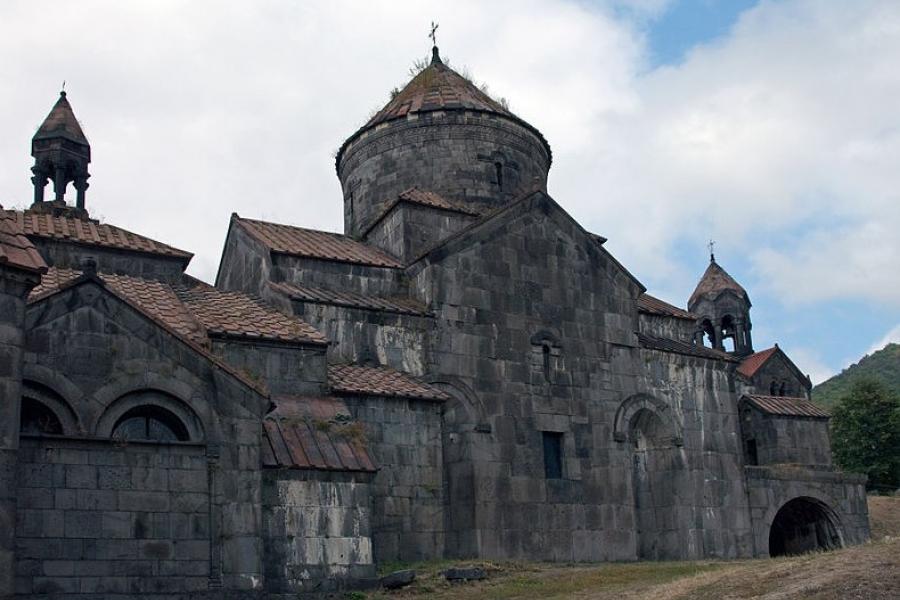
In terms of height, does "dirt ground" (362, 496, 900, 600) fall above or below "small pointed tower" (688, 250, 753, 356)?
below

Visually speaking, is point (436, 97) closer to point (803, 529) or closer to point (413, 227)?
point (413, 227)

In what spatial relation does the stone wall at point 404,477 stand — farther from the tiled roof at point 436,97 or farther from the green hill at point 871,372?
the green hill at point 871,372

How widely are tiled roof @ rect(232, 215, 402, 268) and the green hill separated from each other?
50.5m

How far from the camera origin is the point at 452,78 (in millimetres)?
21953

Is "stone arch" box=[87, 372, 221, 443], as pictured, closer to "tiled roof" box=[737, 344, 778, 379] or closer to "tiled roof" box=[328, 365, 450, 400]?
"tiled roof" box=[328, 365, 450, 400]

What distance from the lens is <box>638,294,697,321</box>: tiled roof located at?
63.3ft

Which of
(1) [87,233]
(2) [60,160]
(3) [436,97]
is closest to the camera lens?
(1) [87,233]

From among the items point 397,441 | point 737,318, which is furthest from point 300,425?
point 737,318

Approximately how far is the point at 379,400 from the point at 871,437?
24950mm

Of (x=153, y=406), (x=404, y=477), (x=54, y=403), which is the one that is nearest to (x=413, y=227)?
(x=404, y=477)

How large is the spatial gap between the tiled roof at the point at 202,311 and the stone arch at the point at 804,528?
32.9 feet

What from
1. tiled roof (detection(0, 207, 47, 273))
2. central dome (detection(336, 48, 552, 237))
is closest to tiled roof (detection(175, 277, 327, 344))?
tiled roof (detection(0, 207, 47, 273))

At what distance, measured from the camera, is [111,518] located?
36.8 ft

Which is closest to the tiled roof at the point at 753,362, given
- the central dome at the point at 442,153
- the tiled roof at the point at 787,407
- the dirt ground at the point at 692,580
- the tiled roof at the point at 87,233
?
the tiled roof at the point at 787,407
